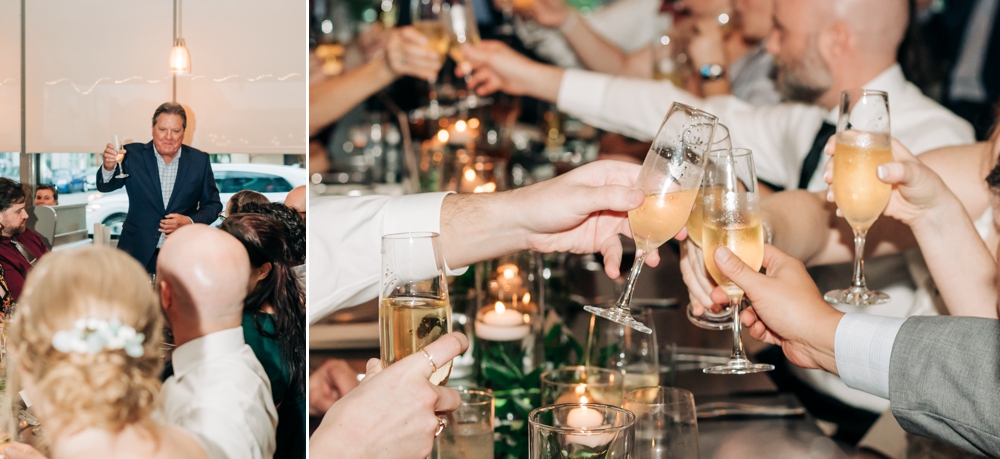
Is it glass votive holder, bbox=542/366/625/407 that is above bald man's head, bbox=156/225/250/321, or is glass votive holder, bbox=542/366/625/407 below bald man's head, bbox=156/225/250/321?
below

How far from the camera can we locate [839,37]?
2.42 m

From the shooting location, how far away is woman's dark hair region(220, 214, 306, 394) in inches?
34.5

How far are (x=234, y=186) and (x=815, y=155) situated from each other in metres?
2.18

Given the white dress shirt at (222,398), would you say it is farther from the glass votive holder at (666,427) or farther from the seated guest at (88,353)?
the glass votive holder at (666,427)

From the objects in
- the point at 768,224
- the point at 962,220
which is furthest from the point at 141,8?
the point at 962,220

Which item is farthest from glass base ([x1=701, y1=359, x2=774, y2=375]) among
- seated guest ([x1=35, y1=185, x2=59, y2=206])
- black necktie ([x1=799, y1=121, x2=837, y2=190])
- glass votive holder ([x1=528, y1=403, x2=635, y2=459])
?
black necktie ([x1=799, y1=121, x2=837, y2=190])

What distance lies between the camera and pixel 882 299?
5.11 ft

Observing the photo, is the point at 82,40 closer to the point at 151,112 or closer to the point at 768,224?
the point at 151,112

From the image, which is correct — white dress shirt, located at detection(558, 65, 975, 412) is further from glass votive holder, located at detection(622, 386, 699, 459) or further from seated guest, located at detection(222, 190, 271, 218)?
seated guest, located at detection(222, 190, 271, 218)

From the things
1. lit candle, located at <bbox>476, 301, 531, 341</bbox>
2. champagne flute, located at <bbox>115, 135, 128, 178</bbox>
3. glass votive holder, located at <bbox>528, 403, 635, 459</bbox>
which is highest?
champagne flute, located at <bbox>115, 135, 128, 178</bbox>

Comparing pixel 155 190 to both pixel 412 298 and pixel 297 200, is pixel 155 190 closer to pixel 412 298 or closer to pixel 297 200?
pixel 297 200

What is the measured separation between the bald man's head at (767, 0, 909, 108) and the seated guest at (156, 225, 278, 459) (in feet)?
6.92

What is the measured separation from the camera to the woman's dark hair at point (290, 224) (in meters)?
0.90

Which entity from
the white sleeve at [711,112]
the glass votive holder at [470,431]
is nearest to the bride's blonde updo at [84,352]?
the glass votive holder at [470,431]
